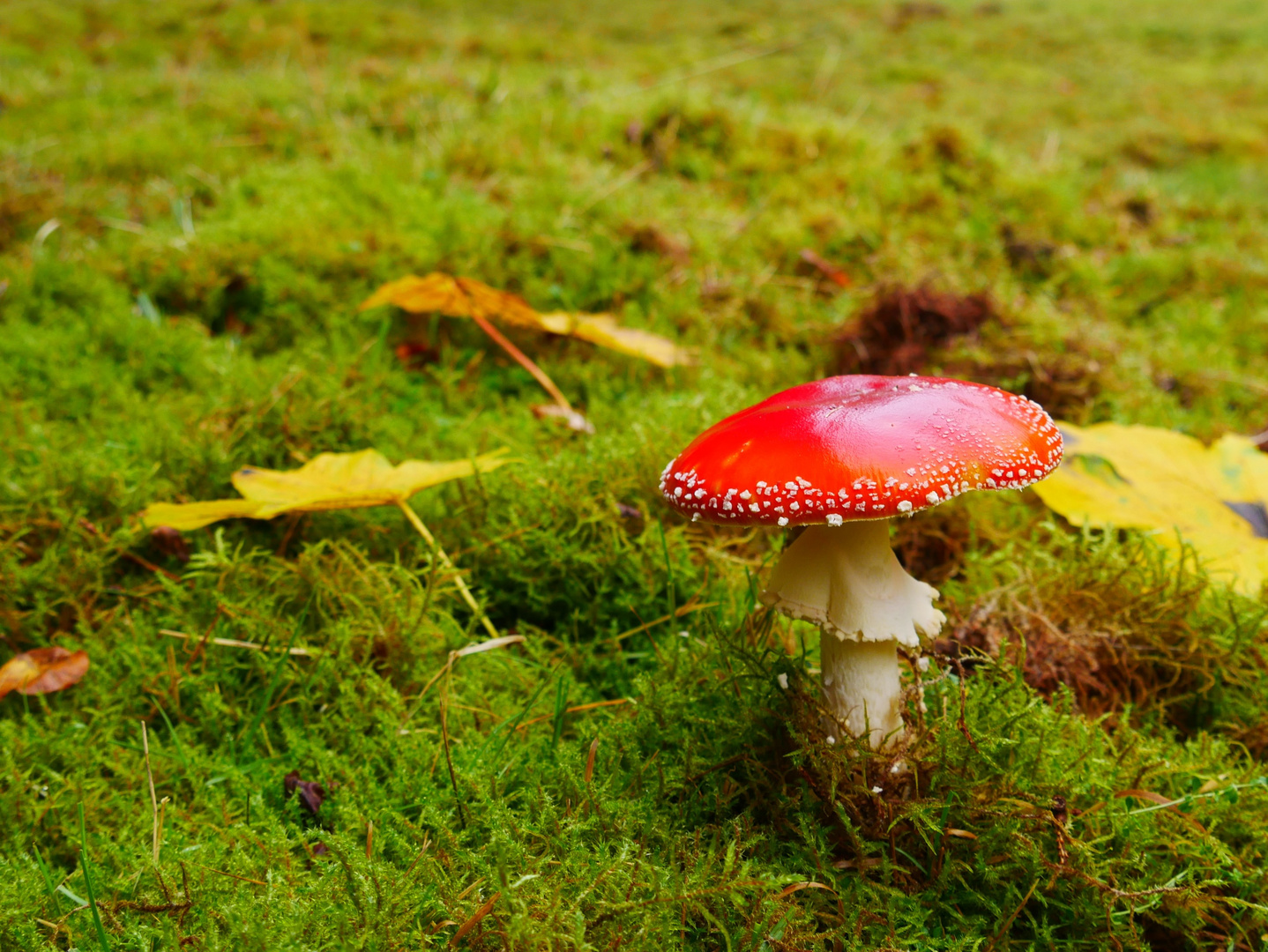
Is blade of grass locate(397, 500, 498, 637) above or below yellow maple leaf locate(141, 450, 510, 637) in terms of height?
below

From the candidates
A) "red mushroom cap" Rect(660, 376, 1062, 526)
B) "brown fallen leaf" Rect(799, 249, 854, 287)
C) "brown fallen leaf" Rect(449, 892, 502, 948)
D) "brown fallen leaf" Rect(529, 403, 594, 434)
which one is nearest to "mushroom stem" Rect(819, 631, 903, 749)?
"red mushroom cap" Rect(660, 376, 1062, 526)

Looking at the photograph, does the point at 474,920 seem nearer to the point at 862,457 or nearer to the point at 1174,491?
the point at 862,457

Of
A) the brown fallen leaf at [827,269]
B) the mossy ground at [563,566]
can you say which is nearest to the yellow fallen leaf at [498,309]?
the mossy ground at [563,566]

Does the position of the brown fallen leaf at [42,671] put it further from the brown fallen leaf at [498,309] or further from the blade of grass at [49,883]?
the brown fallen leaf at [498,309]

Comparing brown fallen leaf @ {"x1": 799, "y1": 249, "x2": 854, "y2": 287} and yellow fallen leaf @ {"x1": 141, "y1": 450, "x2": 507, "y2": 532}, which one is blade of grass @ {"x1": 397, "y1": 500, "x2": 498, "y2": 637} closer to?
yellow fallen leaf @ {"x1": 141, "y1": 450, "x2": 507, "y2": 532}

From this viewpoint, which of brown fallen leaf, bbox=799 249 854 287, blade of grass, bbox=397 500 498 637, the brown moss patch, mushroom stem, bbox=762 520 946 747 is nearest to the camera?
mushroom stem, bbox=762 520 946 747
